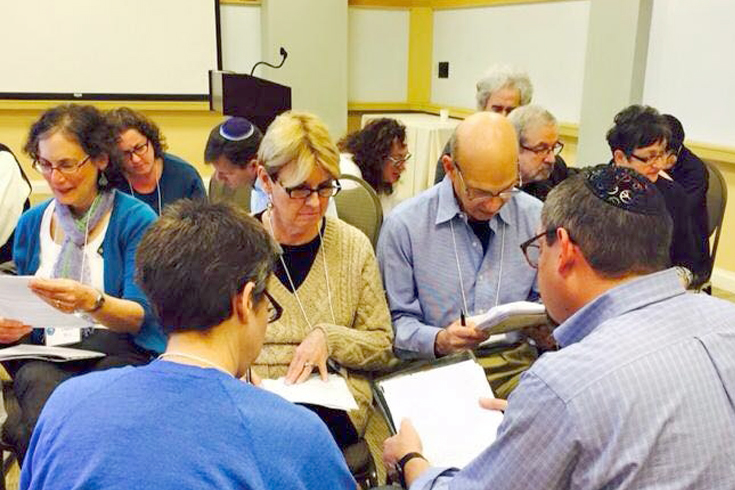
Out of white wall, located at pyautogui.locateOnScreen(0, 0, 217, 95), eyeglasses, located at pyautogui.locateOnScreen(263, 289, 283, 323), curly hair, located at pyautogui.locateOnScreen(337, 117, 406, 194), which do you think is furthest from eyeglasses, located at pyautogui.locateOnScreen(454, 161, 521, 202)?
white wall, located at pyautogui.locateOnScreen(0, 0, 217, 95)

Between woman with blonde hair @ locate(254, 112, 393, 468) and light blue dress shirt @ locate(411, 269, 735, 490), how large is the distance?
75 centimetres

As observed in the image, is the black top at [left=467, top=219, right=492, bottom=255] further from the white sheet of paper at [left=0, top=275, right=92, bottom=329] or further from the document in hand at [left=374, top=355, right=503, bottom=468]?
the white sheet of paper at [left=0, top=275, right=92, bottom=329]

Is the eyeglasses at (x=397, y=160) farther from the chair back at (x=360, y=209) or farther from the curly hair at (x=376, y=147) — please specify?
the chair back at (x=360, y=209)

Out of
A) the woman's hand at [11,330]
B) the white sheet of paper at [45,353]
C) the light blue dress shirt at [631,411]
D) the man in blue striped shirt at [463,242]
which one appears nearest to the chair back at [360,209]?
the man in blue striped shirt at [463,242]

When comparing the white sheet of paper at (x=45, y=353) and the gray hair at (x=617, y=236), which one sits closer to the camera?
the gray hair at (x=617, y=236)

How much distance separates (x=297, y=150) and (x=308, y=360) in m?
0.54

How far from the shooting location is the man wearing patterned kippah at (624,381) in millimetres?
957

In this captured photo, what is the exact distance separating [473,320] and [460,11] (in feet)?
17.1

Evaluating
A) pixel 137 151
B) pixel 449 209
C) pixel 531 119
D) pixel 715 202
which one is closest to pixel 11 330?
pixel 137 151

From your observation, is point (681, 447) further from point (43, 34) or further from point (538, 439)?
point (43, 34)

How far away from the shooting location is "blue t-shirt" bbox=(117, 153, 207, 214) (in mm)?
2947

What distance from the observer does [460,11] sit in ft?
21.0

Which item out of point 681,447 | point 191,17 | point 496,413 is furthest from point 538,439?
point 191,17

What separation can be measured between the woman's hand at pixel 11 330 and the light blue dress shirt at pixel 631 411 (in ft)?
4.69
